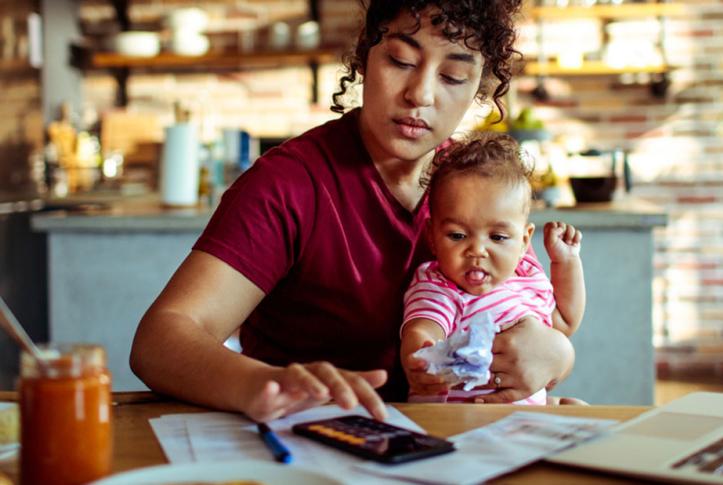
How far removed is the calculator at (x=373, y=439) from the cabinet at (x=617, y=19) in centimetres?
412

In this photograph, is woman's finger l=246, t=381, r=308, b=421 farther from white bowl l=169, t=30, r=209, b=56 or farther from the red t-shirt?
white bowl l=169, t=30, r=209, b=56

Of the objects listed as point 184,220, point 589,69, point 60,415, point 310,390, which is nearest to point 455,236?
point 310,390

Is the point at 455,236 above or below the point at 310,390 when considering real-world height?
above

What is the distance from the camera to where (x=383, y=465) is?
3.15 feet

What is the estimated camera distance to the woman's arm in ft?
3.51

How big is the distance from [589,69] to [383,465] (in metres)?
4.30

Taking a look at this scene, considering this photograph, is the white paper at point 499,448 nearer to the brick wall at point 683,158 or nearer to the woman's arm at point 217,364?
the woman's arm at point 217,364

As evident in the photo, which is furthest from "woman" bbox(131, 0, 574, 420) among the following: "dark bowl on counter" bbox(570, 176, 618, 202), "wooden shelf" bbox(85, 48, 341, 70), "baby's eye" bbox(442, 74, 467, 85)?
"wooden shelf" bbox(85, 48, 341, 70)

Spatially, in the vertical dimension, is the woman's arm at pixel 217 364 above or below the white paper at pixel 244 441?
above

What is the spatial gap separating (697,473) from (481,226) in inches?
28.9

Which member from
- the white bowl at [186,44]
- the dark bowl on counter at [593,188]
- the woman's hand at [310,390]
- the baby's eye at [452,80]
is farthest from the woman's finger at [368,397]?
the white bowl at [186,44]

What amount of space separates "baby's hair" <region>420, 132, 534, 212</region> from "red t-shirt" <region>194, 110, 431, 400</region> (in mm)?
92

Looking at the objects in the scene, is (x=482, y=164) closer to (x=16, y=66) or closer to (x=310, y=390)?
(x=310, y=390)

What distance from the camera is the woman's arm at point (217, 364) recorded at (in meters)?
1.07
